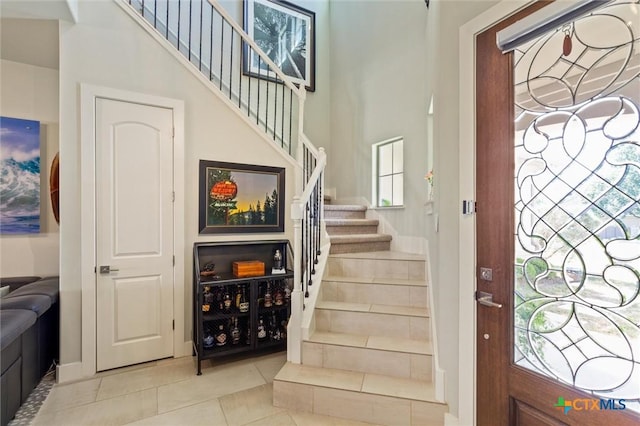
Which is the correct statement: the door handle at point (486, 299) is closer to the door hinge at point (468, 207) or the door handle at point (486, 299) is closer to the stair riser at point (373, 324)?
the door hinge at point (468, 207)

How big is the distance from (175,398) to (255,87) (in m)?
3.94

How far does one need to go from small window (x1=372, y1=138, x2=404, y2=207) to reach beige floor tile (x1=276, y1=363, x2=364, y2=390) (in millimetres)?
2242

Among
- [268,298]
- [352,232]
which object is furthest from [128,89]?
Result: [352,232]

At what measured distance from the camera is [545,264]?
1.37m

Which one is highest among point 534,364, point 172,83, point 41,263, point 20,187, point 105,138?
point 172,83

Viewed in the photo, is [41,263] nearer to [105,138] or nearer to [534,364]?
[105,138]

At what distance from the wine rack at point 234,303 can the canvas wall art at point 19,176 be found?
5.23 ft

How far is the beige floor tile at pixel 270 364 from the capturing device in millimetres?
2533

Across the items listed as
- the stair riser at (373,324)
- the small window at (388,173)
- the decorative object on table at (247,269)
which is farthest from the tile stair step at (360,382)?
the small window at (388,173)

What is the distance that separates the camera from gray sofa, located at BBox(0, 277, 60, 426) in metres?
1.78

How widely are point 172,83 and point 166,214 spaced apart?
1249mm

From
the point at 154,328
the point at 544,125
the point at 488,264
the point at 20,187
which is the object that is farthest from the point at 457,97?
the point at 20,187

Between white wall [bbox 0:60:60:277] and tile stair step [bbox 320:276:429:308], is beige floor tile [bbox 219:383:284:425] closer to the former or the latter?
tile stair step [bbox 320:276:429:308]

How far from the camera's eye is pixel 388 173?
4.04m
